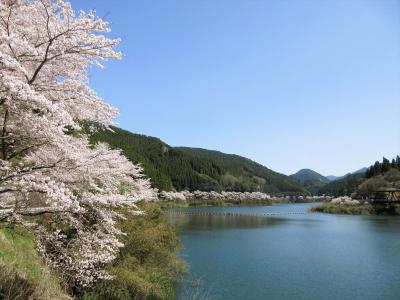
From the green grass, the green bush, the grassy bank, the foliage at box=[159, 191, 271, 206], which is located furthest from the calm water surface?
the foliage at box=[159, 191, 271, 206]

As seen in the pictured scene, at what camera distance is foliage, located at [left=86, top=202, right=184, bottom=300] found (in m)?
14.6

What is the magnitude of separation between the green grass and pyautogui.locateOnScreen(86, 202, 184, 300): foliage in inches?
112

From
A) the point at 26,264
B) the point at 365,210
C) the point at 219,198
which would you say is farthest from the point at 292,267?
the point at 219,198

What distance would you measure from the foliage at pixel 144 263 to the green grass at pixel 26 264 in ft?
9.34

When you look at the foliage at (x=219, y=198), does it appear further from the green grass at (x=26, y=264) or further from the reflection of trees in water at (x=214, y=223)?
the green grass at (x=26, y=264)

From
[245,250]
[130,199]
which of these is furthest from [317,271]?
[130,199]

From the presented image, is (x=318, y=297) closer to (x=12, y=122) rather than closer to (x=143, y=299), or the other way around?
(x=143, y=299)

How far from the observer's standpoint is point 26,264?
385 inches

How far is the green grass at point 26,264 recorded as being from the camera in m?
8.08

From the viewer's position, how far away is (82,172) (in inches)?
279

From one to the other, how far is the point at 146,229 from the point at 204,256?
1161cm

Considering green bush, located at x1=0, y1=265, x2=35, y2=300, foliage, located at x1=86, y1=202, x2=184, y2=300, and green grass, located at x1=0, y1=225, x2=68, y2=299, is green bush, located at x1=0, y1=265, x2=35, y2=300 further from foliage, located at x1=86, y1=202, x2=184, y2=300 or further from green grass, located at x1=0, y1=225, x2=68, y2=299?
foliage, located at x1=86, y1=202, x2=184, y2=300

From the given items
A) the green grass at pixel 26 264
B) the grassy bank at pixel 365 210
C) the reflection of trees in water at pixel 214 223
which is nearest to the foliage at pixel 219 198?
the grassy bank at pixel 365 210

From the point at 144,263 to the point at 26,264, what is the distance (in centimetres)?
859
